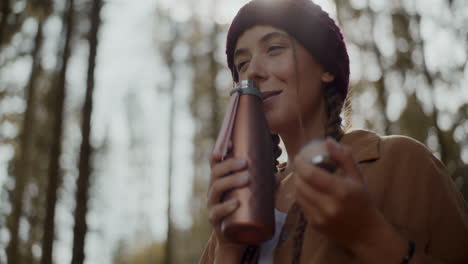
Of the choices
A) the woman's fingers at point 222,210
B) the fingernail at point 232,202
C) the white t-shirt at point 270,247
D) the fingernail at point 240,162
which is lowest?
the white t-shirt at point 270,247

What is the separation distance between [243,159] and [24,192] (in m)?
13.0

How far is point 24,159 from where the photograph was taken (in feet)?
41.4

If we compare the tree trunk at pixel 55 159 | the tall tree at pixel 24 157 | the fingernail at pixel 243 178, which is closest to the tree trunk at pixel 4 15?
the tree trunk at pixel 55 159

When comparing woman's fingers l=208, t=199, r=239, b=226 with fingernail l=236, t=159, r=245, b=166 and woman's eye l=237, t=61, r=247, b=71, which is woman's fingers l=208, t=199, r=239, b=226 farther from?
woman's eye l=237, t=61, r=247, b=71

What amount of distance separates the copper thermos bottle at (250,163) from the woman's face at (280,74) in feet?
0.85

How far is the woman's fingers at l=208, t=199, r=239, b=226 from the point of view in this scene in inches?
52.0

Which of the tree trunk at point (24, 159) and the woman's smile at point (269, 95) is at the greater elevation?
the woman's smile at point (269, 95)

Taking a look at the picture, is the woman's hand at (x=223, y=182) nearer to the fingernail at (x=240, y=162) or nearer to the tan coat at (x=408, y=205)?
the fingernail at (x=240, y=162)

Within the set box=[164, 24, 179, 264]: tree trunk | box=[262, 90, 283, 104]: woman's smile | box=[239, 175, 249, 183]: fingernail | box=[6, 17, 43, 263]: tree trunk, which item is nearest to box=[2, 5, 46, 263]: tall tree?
box=[6, 17, 43, 263]: tree trunk

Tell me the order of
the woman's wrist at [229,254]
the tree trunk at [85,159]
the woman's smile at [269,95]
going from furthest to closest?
the tree trunk at [85,159]
the woman's smile at [269,95]
the woman's wrist at [229,254]

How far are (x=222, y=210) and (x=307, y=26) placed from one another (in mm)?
1040

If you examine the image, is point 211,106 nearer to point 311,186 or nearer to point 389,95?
point 389,95

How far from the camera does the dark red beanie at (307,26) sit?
1.99 metres

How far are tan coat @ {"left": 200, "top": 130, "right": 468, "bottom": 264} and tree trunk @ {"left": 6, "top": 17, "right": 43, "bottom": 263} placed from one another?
10.9 metres
